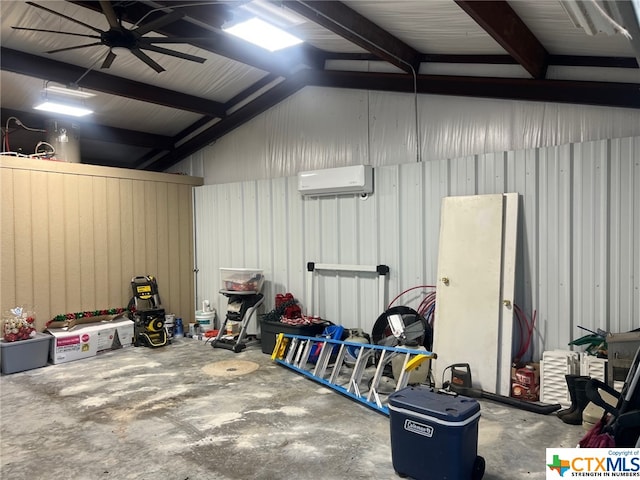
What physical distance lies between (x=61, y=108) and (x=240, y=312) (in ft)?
11.3

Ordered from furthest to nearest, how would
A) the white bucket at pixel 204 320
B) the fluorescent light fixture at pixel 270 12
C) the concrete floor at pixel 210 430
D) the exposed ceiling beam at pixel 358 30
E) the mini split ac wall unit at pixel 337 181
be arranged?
the white bucket at pixel 204 320 → the mini split ac wall unit at pixel 337 181 → the exposed ceiling beam at pixel 358 30 → the fluorescent light fixture at pixel 270 12 → the concrete floor at pixel 210 430

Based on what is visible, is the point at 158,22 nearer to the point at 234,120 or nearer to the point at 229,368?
the point at 234,120

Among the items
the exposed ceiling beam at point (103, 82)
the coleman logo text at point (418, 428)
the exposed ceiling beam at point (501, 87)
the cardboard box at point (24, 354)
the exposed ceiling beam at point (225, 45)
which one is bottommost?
the cardboard box at point (24, 354)

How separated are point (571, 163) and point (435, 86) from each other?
5.43ft

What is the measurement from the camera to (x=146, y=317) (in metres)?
6.12

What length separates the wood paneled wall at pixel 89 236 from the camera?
17.6ft

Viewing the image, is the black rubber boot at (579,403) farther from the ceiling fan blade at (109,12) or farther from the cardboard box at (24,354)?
the cardboard box at (24,354)

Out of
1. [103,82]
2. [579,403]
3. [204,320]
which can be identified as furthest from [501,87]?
[204,320]

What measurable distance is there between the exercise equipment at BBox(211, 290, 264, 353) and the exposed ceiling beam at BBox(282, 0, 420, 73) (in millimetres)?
3396

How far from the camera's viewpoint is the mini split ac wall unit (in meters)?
5.03

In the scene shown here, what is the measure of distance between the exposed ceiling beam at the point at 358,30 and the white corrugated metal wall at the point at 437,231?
44.1 inches

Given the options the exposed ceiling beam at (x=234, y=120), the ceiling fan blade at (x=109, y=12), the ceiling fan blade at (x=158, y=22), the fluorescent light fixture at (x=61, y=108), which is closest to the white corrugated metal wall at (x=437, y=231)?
the exposed ceiling beam at (x=234, y=120)

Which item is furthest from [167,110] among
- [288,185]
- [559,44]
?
[559,44]

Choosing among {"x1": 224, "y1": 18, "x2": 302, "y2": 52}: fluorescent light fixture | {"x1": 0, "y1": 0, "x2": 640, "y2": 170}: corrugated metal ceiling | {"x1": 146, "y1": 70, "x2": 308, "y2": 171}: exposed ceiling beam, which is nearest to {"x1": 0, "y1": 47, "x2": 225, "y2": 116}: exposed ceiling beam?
{"x1": 0, "y1": 0, "x2": 640, "y2": 170}: corrugated metal ceiling
